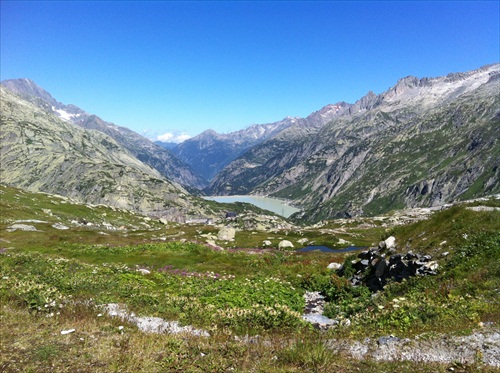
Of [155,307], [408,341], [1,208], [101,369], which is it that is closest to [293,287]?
[155,307]

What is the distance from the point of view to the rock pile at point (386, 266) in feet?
77.3

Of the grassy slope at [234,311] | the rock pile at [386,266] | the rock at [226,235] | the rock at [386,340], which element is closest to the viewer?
the grassy slope at [234,311]

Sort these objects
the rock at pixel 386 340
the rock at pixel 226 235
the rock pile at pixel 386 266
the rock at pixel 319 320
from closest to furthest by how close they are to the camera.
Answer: the rock at pixel 386 340 → the rock at pixel 319 320 → the rock pile at pixel 386 266 → the rock at pixel 226 235

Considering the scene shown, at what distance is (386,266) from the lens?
27.0m

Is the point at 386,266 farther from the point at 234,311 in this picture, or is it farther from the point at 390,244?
the point at 234,311

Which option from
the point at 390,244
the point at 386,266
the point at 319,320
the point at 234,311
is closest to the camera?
the point at 234,311

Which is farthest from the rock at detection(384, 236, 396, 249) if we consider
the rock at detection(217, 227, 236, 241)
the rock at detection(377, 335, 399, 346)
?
the rock at detection(217, 227, 236, 241)

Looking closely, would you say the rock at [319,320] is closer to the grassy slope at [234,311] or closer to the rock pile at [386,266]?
the grassy slope at [234,311]

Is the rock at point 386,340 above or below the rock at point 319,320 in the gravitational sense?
above

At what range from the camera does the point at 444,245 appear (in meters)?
24.9

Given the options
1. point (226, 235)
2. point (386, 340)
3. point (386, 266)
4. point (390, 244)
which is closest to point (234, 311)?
point (386, 340)

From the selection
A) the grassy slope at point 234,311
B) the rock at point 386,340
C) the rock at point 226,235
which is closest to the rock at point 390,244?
the grassy slope at point 234,311

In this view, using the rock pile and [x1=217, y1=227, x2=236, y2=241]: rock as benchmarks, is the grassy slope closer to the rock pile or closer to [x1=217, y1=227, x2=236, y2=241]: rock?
the rock pile

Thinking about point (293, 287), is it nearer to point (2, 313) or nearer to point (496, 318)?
point (496, 318)
